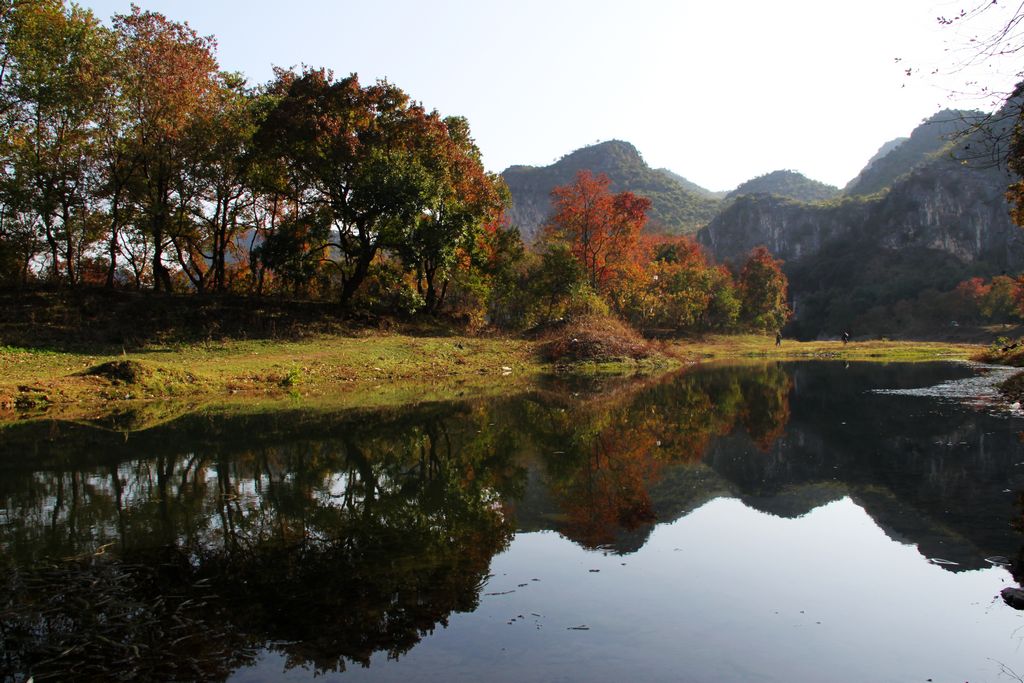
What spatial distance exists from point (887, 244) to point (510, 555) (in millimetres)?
160760

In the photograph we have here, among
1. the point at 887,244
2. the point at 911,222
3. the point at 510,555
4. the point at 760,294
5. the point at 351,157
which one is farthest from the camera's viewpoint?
the point at 887,244

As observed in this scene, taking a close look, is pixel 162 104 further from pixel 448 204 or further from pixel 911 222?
pixel 911 222

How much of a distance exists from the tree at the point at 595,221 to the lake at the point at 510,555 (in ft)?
126

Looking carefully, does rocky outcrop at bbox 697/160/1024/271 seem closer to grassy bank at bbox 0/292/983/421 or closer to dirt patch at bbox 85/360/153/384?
grassy bank at bbox 0/292/983/421

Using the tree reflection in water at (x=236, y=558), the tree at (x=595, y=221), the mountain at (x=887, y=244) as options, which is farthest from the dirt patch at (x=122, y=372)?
the mountain at (x=887, y=244)

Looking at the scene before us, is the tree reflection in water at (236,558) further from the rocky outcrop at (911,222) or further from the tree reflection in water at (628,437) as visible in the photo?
the rocky outcrop at (911,222)

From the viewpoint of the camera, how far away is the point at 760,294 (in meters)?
78.0

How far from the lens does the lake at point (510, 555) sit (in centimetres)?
467

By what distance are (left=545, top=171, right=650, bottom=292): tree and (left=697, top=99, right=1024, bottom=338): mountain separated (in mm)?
63814

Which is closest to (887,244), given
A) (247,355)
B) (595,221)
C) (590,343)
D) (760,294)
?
(760,294)

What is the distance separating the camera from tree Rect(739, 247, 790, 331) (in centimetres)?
7719

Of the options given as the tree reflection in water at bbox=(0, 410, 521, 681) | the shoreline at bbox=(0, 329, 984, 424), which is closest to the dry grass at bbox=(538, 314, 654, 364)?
the shoreline at bbox=(0, 329, 984, 424)

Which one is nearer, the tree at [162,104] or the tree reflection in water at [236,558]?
the tree reflection in water at [236,558]

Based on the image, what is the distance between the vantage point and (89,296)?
3031cm
